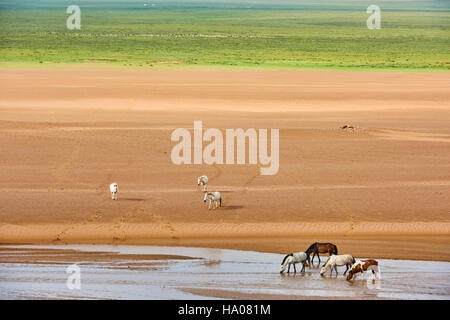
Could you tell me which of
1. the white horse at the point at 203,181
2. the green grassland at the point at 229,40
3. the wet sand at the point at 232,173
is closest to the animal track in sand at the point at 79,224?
the wet sand at the point at 232,173

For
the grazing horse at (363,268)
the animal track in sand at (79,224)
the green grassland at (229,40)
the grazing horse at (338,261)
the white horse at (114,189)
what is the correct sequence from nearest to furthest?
1. the grazing horse at (363,268)
2. the grazing horse at (338,261)
3. the animal track in sand at (79,224)
4. the white horse at (114,189)
5. the green grassland at (229,40)

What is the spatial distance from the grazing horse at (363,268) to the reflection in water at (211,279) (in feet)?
0.43

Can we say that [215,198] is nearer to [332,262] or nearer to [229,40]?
[332,262]

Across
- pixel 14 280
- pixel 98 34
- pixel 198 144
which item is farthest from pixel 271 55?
pixel 14 280

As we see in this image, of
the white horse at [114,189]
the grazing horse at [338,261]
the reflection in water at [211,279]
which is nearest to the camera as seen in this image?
the reflection in water at [211,279]

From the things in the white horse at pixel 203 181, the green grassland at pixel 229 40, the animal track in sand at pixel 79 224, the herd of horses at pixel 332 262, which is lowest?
the herd of horses at pixel 332 262

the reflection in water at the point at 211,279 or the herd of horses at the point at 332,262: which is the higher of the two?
the herd of horses at the point at 332,262

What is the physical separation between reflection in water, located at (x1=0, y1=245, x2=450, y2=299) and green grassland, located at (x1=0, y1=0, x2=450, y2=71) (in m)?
49.7

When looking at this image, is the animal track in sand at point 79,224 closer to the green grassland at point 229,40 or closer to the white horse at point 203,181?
the white horse at point 203,181

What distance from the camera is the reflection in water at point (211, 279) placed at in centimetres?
1452

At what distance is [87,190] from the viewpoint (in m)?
23.3

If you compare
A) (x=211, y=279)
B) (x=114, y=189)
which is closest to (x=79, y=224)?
(x=114, y=189)

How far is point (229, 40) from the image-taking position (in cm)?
10688

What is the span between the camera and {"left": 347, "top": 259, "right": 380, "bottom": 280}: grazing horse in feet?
51.1
